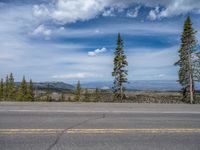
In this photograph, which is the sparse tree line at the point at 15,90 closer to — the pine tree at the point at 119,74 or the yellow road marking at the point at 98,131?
the pine tree at the point at 119,74

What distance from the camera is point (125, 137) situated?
668 centimetres

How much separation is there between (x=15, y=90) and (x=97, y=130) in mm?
68073

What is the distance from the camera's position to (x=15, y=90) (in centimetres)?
7088

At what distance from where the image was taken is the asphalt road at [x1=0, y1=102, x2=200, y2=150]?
5.93 metres

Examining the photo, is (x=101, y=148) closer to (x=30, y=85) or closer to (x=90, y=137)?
(x=90, y=137)

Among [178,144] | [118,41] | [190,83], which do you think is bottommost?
[178,144]

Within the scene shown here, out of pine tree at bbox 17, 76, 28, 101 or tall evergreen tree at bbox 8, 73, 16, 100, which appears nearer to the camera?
pine tree at bbox 17, 76, 28, 101

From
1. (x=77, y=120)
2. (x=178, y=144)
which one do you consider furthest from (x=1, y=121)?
(x=178, y=144)

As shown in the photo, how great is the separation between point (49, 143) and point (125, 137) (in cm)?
205

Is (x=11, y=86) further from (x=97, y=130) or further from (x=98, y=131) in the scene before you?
(x=98, y=131)

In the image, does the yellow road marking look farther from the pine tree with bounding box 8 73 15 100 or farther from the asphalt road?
the pine tree with bounding box 8 73 15 100

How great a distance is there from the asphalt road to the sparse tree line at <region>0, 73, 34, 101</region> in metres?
51.1

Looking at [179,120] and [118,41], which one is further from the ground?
[118,41]

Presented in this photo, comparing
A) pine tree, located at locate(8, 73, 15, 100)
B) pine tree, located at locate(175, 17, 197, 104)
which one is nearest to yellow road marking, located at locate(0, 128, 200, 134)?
pine tree, located at locate(175, 17, 197, 104)
